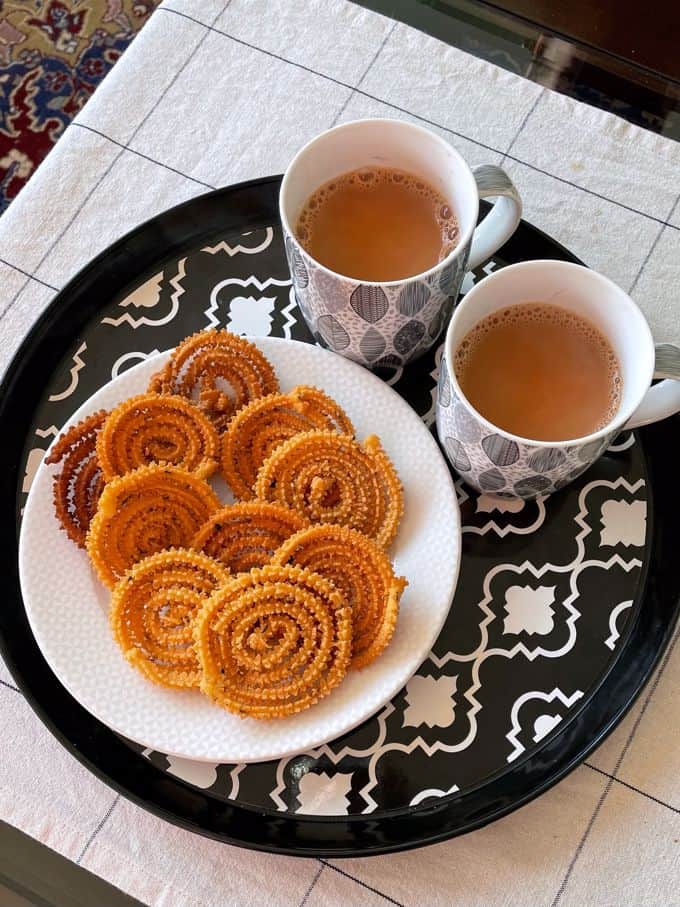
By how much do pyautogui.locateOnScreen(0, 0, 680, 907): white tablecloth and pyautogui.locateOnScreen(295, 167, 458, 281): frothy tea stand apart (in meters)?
0.18

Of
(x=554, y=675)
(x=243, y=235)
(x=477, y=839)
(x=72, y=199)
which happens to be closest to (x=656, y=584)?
(x=554, y=675)

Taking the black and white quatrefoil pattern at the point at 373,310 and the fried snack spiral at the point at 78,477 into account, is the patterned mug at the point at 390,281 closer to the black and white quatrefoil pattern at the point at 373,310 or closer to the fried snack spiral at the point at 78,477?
the black and white quatrefoil pattern at the point at 373,310

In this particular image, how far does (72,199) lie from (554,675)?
0.61 meters

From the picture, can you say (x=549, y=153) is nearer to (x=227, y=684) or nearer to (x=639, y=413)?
(x=639, y=413)

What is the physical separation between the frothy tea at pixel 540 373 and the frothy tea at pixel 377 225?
0.09 m

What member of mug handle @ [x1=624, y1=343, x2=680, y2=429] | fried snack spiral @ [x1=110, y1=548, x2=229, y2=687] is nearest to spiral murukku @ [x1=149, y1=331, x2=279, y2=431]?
fried snack spiral @ [x1=110, y1=548, x2=229, y2=687]

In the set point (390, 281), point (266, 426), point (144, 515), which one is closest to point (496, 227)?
point (390, 281)

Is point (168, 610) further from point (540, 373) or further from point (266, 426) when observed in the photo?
point (540, 373)

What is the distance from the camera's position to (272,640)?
2.06 ft

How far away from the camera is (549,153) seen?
91 centimetres

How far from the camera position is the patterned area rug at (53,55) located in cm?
139

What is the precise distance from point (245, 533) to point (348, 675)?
12 centimetres

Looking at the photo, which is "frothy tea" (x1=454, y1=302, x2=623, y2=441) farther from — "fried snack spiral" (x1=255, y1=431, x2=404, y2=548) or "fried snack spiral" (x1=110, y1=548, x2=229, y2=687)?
"fried snack spiral" (x1=110, y1=548, x2=229, y2=687)

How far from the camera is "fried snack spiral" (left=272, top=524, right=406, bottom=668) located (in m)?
0.64
